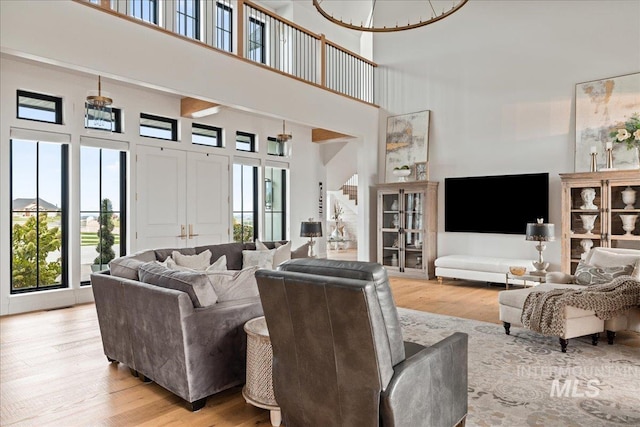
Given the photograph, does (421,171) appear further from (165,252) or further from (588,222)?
(165,252)

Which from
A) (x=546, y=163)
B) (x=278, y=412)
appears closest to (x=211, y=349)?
(x=278, y=412)

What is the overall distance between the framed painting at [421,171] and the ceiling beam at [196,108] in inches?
152

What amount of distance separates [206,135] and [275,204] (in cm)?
194

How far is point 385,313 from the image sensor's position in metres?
1.82

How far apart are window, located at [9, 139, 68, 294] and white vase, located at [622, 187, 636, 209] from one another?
24.7 ft

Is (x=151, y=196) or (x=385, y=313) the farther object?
(x=151, y=196)

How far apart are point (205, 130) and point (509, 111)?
510 centimetres

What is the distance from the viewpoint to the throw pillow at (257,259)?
5.50m

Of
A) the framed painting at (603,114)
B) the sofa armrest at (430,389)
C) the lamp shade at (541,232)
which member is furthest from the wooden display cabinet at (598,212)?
the sofa armrest at (430,389)

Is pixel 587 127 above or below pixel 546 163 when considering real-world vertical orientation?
above

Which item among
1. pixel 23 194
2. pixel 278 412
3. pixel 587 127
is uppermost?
pixel 587 127

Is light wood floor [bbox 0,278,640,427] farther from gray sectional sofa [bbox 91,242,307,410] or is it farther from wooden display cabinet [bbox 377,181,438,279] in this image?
wooden display cabinet [bbox 377,181,438,279]

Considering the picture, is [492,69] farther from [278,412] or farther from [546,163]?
[278,412]

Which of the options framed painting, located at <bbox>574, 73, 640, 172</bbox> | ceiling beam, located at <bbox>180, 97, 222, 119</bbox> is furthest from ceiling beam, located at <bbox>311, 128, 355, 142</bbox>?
framed painting, located at <bbox>574, 73, 640, 172</bbox>
